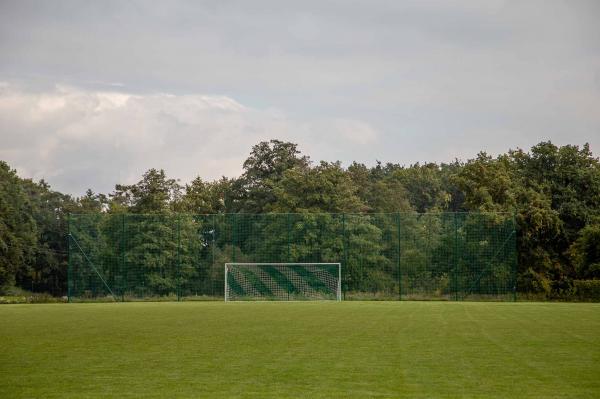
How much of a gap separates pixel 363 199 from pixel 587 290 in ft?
88.6

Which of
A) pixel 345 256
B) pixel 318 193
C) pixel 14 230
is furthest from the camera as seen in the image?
pixel 14 230

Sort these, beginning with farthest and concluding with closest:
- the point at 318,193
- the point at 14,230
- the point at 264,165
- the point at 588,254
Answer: the point at 264,165 → the point at 14,230 → the point at 318,193 → the point at 588,254

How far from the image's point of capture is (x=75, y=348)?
39.7ft

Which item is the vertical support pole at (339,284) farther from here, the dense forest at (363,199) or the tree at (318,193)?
the tree at (318,193)

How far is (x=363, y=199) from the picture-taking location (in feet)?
193

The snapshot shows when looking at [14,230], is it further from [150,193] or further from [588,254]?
[588,254]

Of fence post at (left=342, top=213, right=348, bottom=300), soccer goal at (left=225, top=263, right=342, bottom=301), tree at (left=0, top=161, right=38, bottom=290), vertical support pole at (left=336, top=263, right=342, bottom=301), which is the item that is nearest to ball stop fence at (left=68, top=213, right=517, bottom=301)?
fence post at (left=342, top=213, right=348, bottom=300)

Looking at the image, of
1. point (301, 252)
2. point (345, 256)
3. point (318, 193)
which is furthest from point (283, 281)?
point (318, 193)

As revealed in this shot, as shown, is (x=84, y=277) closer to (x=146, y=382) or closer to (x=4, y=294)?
(x=4, y=294)

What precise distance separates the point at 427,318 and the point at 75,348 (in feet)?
31.2

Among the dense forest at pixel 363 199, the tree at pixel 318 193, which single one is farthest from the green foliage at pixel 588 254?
the tree at pixel 318 193

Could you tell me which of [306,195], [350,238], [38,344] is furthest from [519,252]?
[38,344]

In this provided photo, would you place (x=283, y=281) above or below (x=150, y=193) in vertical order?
below

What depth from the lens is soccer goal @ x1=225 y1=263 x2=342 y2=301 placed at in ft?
109
